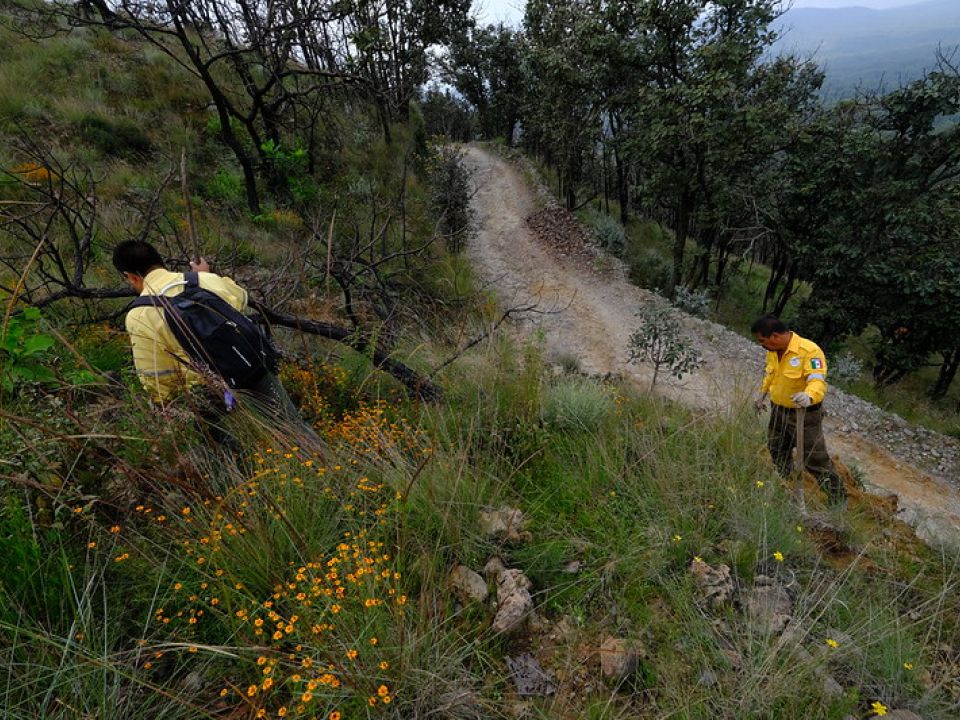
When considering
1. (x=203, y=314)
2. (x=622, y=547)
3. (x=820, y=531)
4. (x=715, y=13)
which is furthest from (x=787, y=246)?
(x=203, y=314)

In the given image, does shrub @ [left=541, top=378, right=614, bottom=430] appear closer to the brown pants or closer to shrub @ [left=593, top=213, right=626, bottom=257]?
the brown pants

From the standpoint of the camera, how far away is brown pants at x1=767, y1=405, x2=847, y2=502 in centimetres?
425

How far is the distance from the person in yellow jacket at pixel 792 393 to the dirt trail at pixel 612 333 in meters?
0.35

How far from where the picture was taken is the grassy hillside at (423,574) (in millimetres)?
1500

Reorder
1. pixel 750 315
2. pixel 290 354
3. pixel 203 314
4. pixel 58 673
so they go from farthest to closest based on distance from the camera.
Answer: pixel 750 315, pixel 290 354, pixel 203 314, pixel 58 673

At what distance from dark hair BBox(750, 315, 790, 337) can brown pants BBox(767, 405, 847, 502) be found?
793mm

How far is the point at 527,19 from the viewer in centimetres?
1802

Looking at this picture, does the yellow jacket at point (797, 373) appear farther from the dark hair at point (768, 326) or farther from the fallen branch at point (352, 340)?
the fallen branch at point (352, 340)

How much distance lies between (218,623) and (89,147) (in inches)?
404

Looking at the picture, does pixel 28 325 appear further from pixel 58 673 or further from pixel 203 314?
pixel 58 673

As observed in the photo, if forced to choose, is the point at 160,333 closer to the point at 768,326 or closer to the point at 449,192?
the point at 768,326

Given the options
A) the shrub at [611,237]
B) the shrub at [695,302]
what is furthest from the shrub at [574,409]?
the shrub at [611,237]

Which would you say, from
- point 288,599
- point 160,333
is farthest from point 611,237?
point 288,599

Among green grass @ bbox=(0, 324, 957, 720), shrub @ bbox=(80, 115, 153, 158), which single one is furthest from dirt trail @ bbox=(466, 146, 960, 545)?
shrub @ bbox=(80, 115, 153, 158)
